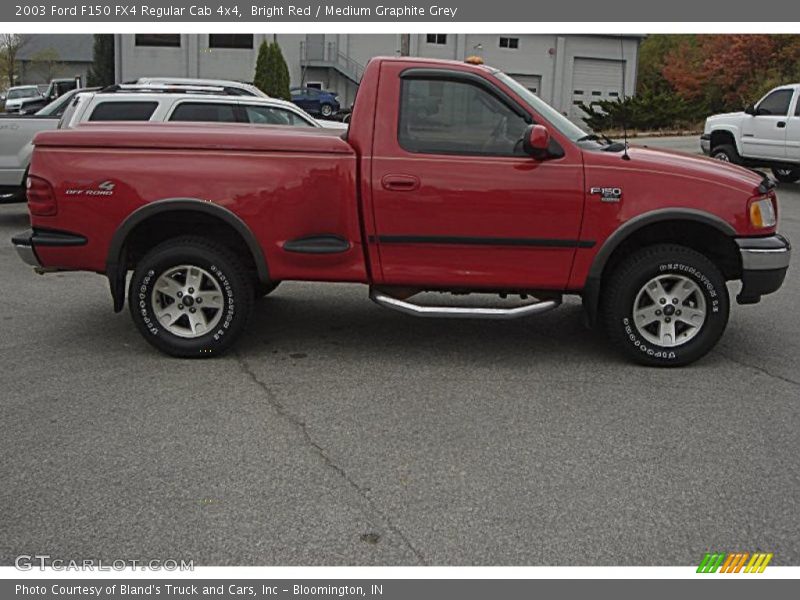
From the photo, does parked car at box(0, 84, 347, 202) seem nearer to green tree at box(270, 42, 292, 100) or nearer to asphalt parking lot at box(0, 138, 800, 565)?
asphalt parking lot at box(0, 138, 800, 565)

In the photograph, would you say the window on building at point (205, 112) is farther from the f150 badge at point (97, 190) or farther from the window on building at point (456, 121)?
the window on building at point (456, 121)

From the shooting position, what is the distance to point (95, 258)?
636 centimetres

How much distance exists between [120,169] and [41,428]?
1917mm

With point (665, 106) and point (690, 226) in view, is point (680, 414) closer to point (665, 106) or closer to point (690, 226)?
point (690, 226)

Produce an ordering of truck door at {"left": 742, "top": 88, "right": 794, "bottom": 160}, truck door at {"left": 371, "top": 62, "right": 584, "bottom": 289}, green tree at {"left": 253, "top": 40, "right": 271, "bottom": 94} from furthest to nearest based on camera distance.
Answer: green tree at {"left": 253, "top": 40, "right": 271, "bottom": 94} → truck door at {"left": 742, "top": 88, "right": 794, "bottom": 160} → truck door at {"left": 371, "top": 62, "right": 584, "bottom": 289}

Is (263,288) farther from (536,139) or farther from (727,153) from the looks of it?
(727,153)

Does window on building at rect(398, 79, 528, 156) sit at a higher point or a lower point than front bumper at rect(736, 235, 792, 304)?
higher

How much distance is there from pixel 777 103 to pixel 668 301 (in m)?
13.2

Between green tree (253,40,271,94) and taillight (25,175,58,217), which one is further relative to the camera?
green tree (253,40,271,94)

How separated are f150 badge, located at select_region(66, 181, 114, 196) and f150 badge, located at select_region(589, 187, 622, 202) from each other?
3199 millimetres

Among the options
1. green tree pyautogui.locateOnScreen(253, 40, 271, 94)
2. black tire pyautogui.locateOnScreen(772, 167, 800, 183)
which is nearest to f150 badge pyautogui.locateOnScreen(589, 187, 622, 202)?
black tire pyautogui.locateOnScreen(772, 167, 800, 183)

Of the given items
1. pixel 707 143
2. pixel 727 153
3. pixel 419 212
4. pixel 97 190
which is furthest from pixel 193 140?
pixel 707 143

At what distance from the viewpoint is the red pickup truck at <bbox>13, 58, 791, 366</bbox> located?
611cm

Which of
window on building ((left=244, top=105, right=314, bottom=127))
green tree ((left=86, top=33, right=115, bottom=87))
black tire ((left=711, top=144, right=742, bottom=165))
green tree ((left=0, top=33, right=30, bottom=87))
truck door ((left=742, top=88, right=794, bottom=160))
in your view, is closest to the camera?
window on building ((left=244, top=105, right=314, bottom=127))
